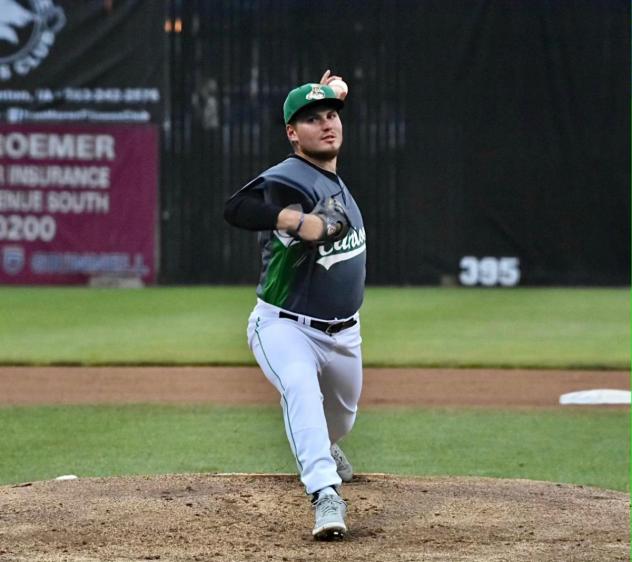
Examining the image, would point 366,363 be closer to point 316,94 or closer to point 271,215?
point 316,94

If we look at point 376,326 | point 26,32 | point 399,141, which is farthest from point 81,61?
point 376,326

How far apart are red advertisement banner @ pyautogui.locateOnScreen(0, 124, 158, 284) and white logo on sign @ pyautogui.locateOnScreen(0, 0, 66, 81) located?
105cm

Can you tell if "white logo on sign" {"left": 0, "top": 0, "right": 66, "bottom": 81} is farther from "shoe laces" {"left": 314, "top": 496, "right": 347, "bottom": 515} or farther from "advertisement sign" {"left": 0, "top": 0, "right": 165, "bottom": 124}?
"shoe laces" {"left": 314, "top": 496, "right": 347, "bottom": 515}

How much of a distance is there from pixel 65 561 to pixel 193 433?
11.3 feet

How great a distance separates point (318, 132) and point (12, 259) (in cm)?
1495

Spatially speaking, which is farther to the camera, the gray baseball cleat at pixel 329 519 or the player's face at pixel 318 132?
the player's face at pixel 318 132

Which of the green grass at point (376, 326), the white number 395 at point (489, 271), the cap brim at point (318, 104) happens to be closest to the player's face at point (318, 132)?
the cap brim at point (318, 104)

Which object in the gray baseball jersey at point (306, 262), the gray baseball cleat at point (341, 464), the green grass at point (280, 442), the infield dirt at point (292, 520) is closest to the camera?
the infield dirt at point (292, 520)

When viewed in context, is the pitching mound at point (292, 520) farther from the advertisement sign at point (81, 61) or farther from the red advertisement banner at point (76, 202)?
the advertisement sign at point (81, 61)

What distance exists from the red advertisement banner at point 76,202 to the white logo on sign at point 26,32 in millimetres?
1054

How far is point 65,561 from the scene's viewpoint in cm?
421

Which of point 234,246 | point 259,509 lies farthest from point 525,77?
point 259,509

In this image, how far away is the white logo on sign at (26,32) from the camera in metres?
19.6

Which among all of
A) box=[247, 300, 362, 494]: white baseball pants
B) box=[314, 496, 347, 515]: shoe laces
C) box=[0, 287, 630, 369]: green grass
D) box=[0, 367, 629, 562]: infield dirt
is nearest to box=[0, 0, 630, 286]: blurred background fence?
box=[0, 287, 630, 369]: green grass
